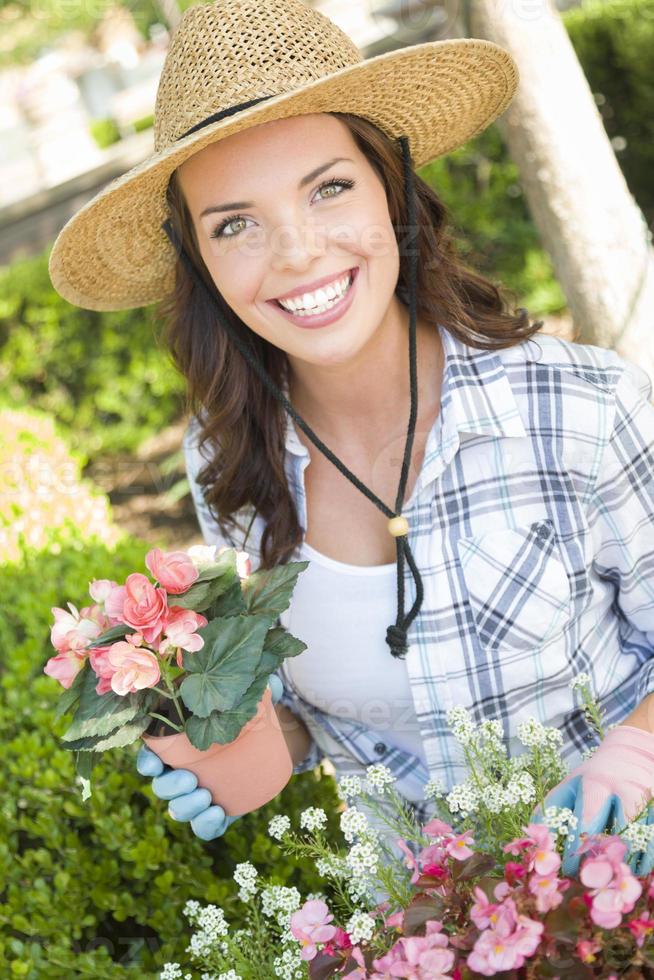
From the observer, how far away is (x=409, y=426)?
200 cm

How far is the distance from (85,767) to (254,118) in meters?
1.14

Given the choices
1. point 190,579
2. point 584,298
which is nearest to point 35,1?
point 584,298

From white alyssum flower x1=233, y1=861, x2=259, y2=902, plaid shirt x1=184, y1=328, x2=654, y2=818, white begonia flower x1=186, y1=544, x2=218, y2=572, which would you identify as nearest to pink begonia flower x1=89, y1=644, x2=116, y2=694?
white begonia flower x1=186, y1=544, x2=218, y2=572

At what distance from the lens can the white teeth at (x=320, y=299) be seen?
181 centimetres

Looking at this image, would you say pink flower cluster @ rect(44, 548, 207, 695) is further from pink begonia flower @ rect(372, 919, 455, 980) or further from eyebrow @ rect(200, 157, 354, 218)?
eyebrow @ rect(200, 157, 354, 218)

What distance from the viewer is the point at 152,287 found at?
239cm

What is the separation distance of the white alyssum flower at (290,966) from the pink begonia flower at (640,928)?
550mm

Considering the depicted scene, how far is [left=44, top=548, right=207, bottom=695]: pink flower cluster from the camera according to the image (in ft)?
4.61

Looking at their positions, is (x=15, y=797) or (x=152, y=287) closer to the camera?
(x=15, y=797)

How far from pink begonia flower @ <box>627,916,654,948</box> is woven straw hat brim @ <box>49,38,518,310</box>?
1319 millimetres

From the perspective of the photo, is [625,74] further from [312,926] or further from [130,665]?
[312,926]

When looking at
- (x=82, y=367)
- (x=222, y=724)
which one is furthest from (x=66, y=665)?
(x=82, y=367)

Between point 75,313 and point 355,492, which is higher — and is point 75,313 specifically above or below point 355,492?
below

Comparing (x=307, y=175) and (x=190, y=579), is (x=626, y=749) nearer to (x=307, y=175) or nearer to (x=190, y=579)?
(x=190, y=579)
